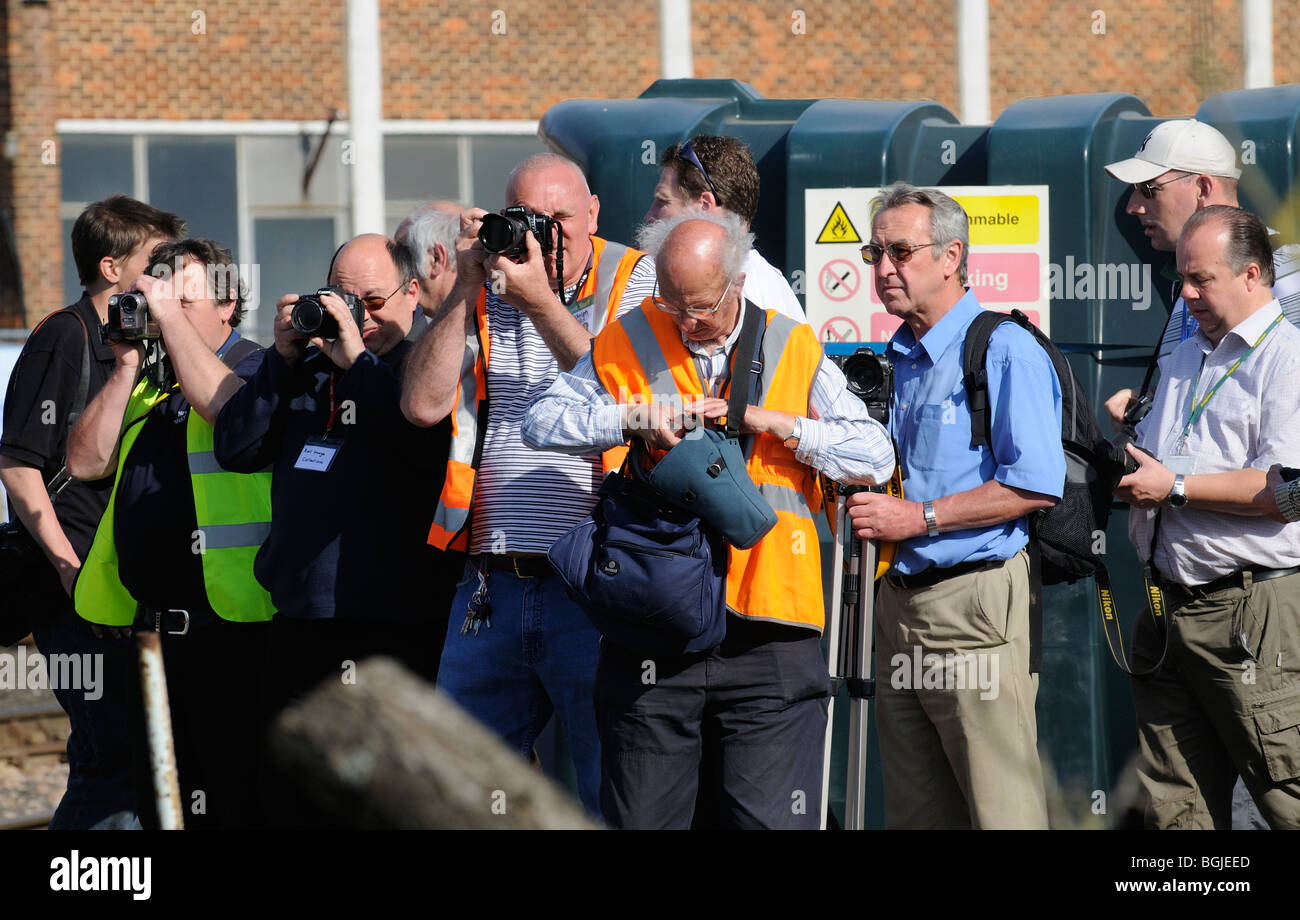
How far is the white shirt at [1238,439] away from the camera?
400 cm

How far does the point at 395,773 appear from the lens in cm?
270

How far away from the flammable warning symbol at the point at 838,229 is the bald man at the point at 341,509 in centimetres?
156

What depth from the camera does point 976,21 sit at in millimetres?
19156

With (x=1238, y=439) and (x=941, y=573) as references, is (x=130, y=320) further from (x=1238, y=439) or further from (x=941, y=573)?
(x=1238, y=439)

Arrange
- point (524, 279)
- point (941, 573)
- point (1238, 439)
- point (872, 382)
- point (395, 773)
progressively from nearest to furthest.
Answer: point (395, 773), point (524, 279), point (872, 382), point (941, 573), point (1238, 439)

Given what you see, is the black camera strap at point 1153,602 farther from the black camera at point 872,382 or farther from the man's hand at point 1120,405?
the black camera at point 872,382

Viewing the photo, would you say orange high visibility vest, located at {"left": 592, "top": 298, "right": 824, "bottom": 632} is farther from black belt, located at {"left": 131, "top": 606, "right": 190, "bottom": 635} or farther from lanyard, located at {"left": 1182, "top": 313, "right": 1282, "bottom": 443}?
black belt, located at {"left": 131, "top": 606, "right": 190, "bottom": 635}

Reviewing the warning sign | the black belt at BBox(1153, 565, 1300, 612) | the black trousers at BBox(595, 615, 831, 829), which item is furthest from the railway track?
the black belt at BBox(1153, 565, 1300, 612)

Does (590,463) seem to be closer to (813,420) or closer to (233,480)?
(813,420)

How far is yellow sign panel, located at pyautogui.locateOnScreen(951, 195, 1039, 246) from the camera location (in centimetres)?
486

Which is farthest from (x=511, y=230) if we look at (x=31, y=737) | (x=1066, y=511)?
(x=31, y=737)

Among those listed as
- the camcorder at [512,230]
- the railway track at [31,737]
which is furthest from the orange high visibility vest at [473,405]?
the railway track at [31,737]

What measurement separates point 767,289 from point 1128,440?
1045mm
